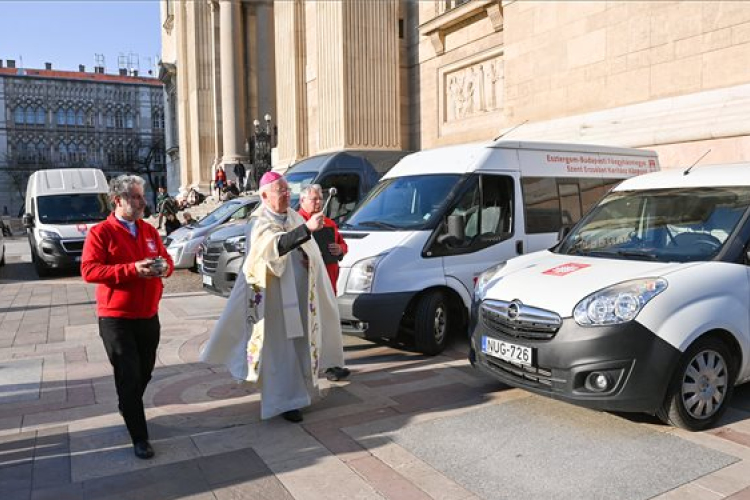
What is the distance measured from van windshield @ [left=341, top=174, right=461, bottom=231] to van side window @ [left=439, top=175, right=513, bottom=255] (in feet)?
0.70

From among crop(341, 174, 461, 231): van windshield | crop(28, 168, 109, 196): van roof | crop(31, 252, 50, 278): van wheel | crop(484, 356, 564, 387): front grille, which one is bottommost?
crop(31, 252, 50, 278): van wheel

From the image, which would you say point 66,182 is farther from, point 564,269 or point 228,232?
point 564,269

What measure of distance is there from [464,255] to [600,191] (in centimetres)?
251

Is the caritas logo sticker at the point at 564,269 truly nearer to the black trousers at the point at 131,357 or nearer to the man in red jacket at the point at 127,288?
the man in red jacket at the point at 127,288

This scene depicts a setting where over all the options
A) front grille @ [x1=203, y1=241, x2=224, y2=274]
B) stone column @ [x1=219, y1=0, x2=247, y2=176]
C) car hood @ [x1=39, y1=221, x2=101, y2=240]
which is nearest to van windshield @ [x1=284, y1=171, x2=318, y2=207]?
front grille @ [x1=203, y1=241, x2=224, y2=274]

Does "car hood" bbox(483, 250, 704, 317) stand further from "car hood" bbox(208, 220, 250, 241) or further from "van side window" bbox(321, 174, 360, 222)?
"van side window" bbox(321, 174, 360, 222)

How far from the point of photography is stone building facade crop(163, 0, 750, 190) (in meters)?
10.3

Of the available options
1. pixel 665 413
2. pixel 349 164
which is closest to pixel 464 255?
pixel 665 413

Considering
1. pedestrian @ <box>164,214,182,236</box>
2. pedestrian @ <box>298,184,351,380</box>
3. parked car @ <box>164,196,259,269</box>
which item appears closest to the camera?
pedestrian @ <box>298,184,351,380</box>

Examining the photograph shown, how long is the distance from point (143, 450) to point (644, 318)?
3220mm

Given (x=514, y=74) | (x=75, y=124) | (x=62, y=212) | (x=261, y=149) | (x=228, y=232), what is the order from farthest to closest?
(x=75, y=124), (x=261, y=149), (x=62, y=212), (x=514, y=74), (x=228, y=232)

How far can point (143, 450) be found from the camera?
4.14 m

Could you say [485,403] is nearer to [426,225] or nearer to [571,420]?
[571,420]

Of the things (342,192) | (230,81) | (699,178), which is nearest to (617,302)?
(699,178)
